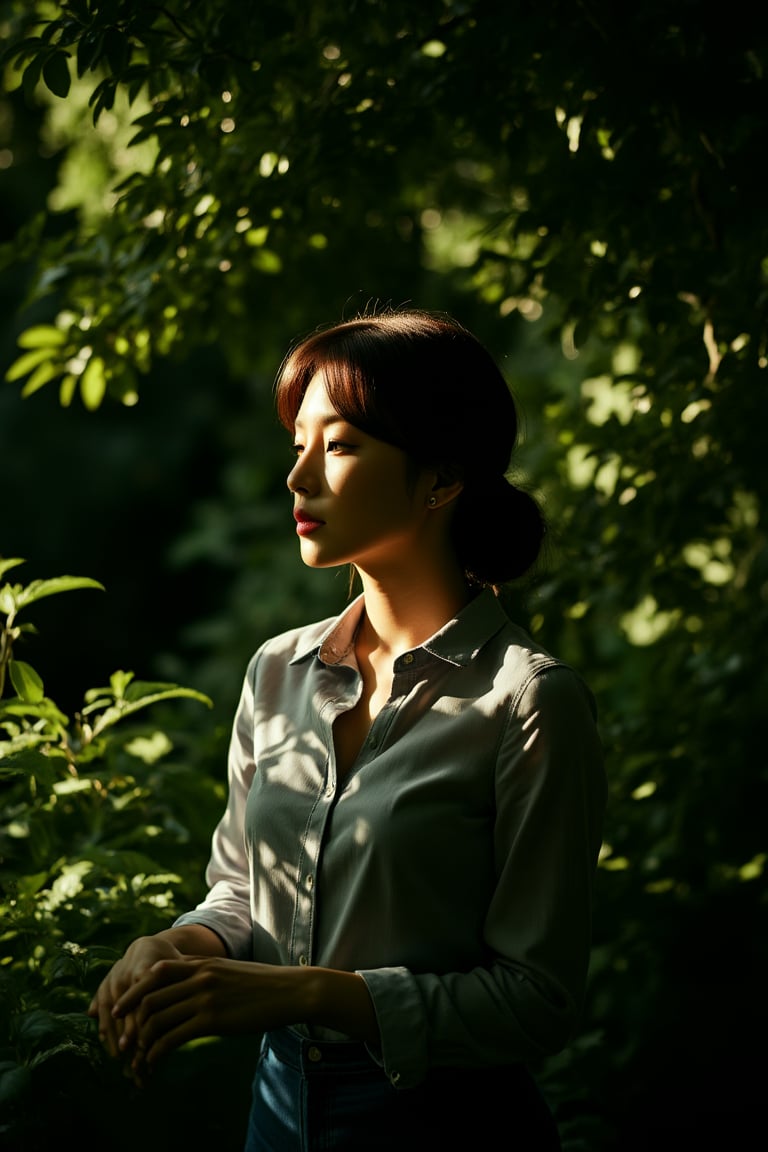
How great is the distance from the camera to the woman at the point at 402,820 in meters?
1.49

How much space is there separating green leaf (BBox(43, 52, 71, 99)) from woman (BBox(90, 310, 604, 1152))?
0.61m

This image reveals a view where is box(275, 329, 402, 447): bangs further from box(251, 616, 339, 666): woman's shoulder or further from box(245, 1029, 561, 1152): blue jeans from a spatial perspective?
box(245, 1029, 561, 1152): blue jeans

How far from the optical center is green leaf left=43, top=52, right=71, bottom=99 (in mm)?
1908

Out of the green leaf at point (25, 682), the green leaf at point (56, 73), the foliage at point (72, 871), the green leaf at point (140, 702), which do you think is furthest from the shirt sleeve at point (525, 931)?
the green leaf at point (56, 73)

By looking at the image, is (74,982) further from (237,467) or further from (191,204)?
(237,467)

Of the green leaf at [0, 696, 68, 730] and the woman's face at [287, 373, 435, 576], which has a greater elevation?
the woman's face at [287, 373, 435, 576]

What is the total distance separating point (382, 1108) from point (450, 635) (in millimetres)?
661

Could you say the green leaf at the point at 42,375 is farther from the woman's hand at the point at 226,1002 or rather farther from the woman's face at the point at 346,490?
the woman's hand at the point at 226,1002

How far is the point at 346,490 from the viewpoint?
5.45ft

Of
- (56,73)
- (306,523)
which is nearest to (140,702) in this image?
(306,523)

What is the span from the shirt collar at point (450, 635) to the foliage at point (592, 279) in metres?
0.53

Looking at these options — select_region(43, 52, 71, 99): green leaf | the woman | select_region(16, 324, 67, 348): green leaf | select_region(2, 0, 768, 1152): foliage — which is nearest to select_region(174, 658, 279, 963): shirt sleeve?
the woman

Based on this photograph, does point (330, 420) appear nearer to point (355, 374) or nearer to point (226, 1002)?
point (355, 374)

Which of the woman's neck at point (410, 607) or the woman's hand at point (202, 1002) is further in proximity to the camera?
the woman's neck at point (410, 607)
